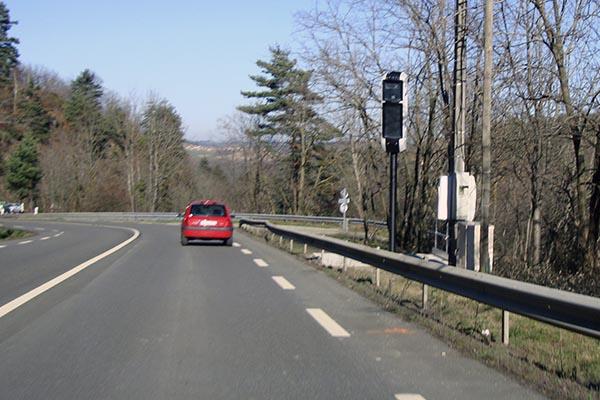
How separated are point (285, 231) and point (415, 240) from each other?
646cm

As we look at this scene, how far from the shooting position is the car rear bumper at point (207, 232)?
2353 cm

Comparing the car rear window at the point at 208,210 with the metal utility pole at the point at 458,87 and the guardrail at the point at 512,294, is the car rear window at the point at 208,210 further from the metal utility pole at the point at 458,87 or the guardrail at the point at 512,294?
the guardrail at the point at 512,294

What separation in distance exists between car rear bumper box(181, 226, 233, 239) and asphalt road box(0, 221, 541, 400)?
10473 mm

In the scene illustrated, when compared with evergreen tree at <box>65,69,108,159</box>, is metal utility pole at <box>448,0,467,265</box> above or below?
below

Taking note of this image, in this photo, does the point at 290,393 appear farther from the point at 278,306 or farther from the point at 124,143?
the point at 124,143

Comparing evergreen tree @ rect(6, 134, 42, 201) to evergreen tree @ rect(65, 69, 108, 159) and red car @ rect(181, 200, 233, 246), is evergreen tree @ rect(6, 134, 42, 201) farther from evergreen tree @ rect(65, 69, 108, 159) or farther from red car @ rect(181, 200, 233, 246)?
red car @ rect(181, 200, 233, 246)

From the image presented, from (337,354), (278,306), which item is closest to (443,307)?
(278,306)

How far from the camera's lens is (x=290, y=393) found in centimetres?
552

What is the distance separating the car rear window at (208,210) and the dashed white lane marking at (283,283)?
10.4 meters

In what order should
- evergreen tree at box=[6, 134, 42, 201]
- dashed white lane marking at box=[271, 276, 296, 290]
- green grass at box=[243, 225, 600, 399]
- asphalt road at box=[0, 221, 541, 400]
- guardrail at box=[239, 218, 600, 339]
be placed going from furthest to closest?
evergreen tree at box=[6, 134, 42, 201] → dashed white lane marking at box=[271, 276, 296, 290] → green grass at box=[243, 225, 600, 399] → guardrail at box=[239, 218, 600, 339] → asphalt road at box=[0, 221, 541, 400]

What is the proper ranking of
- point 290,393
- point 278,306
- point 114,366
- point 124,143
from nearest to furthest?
1. point 290,393
2. point 114,366
3. point 278,306
4. point 124,143

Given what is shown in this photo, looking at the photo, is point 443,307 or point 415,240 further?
point 415,240

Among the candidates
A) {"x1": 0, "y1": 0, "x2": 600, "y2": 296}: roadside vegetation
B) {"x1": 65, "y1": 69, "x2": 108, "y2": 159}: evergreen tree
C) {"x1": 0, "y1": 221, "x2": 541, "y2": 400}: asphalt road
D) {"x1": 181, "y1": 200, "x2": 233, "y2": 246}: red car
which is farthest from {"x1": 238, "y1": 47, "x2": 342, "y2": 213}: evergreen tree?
{"x1": 0, "y1": 221, "x2": 541, "y2": 400}: asphalt road

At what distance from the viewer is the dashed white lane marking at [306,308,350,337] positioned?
799 cm
